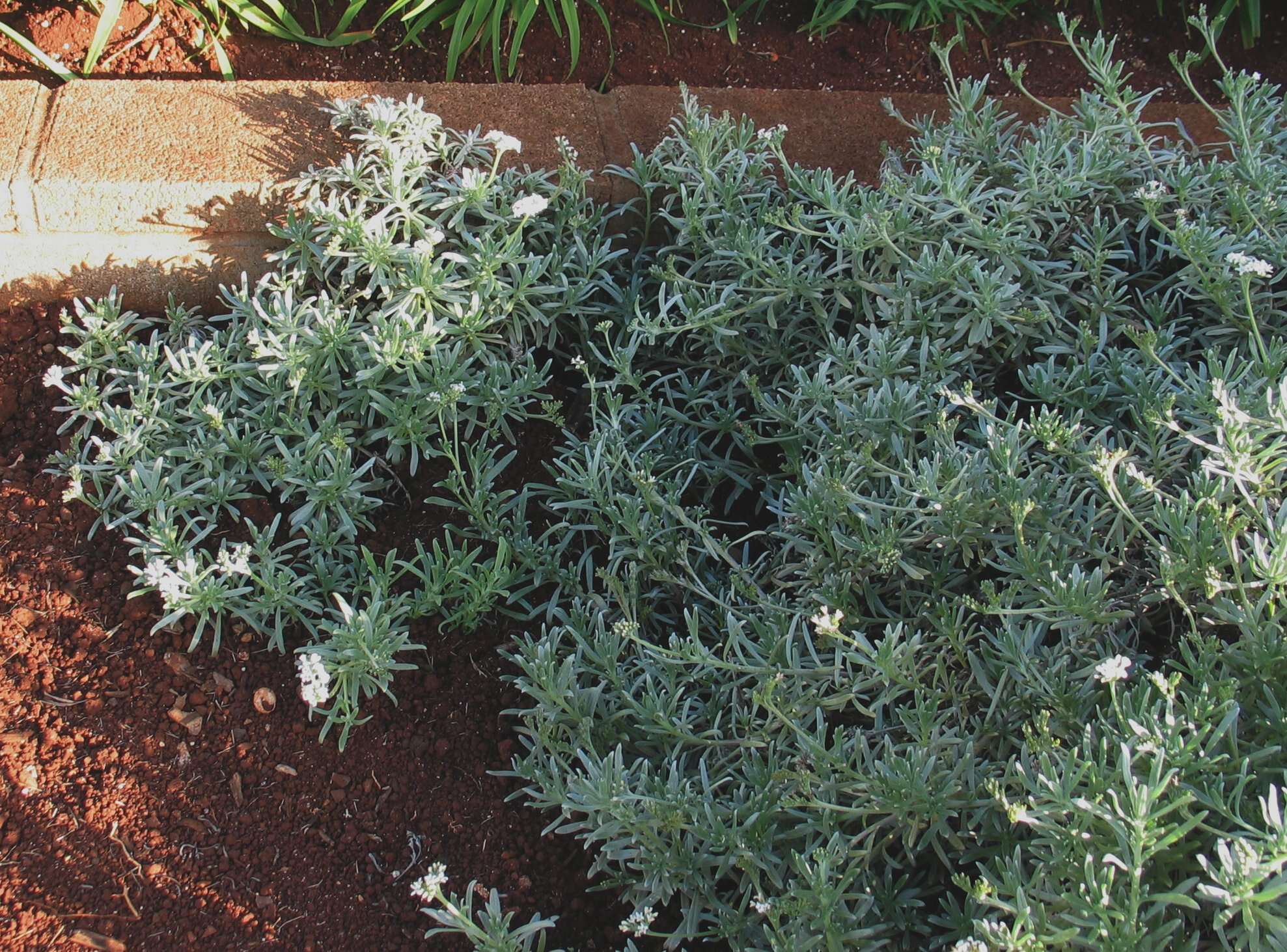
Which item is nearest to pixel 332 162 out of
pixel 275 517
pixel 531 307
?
pixel 531 307

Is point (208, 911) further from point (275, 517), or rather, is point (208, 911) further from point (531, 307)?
point (531, 307)

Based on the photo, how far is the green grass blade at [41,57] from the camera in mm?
3268

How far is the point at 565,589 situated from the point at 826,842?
826 mm

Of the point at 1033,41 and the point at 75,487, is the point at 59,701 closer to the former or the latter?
the point at 75,487

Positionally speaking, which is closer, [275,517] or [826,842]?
[826,842]

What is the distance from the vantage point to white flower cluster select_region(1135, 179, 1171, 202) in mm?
2574

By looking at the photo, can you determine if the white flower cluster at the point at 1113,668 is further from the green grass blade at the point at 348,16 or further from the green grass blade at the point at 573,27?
the green grass blade at the point at 348,16

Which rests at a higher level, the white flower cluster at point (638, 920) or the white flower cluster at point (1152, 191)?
the white flower cluster at point (1152, 191)

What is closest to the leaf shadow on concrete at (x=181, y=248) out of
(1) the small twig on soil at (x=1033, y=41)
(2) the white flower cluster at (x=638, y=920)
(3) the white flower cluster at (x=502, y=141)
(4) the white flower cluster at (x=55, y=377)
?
(4) the white flower cluster at (x=55, y=377)

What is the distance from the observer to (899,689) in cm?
212

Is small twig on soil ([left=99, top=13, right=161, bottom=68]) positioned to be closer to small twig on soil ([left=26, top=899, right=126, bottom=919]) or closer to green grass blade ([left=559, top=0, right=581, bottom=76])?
green grass blade ([left=559, top=0, right=581, bottom=76])

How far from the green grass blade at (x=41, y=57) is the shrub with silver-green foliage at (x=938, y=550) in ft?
5.51

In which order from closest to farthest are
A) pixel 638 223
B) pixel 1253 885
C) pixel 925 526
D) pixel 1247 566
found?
pixel 1253 885 → pixel 1247 566 → pixel 925 526 → pixel 638 223

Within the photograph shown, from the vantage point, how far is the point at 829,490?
2273 mm
